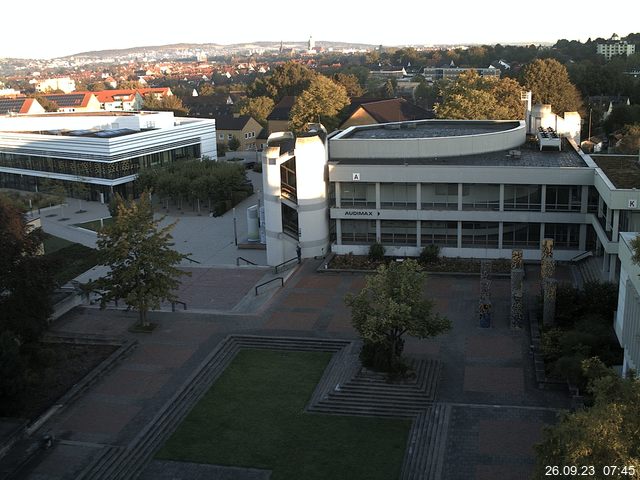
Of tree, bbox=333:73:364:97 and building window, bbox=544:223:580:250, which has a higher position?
tree, bbox=333:73:364:97

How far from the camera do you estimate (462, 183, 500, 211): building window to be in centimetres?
3891

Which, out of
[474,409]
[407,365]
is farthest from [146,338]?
[474,409]

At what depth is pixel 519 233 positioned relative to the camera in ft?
128

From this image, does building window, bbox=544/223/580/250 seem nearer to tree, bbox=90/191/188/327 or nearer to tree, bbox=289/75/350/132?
tree, bbox=90/191/188/327

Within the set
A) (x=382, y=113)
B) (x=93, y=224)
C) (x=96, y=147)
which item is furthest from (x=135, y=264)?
(x=382, y=113)

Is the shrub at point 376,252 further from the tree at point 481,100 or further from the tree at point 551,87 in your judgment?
the tree at point 551,87

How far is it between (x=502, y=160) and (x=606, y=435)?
101 feet

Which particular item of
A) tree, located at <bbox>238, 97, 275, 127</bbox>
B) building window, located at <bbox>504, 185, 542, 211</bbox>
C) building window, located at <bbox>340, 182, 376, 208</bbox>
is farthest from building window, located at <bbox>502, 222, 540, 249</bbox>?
tree, located at <bbox>238, 97, 275, 127</bbox>

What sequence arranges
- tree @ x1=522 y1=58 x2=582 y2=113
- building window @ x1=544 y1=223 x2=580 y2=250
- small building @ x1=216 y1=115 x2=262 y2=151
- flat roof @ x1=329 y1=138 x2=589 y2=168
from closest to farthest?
1. building window @ x1=544 y1=223 x2=580 y2=250
2. flat roof @ x1=329 y1=138 x2=589 y2=168
3. tree @ x1=522 y1=58 x2=582 y2=113
4. small building @ x1=216 y1=115 x2=262 y2=151

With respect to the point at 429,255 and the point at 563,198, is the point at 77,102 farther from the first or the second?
the point at 563,198

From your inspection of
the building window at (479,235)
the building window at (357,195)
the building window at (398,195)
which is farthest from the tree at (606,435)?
the building window at (357,195)

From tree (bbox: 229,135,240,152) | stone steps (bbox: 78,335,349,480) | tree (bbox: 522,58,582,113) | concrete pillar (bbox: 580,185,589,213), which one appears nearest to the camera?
stone steps (bbox: 78,335,349,480)

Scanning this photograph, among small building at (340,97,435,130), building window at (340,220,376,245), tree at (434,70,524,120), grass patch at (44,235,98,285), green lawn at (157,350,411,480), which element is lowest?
green lawn at (157,350,411,480)

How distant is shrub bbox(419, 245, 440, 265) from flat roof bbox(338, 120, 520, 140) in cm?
992
